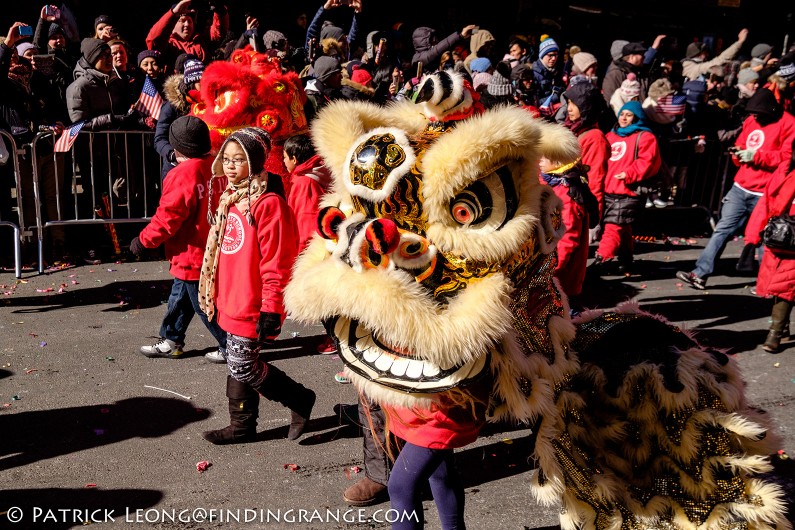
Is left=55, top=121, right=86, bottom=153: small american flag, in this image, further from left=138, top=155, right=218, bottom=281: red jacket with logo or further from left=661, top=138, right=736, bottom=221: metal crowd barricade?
left=661, top=138, right=736, bottom=221: metal crowd barricade

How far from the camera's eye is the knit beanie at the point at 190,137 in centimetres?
472

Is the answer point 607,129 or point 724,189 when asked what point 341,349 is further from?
point 724,189

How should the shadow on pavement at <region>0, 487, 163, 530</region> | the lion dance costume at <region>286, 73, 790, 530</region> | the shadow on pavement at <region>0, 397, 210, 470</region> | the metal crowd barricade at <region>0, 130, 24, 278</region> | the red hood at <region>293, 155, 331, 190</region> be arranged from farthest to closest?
the metal crowd barricade at <region>0, 130, 24, 278</region>, the red hood at <region>293, 155, 331, 190</region>, the shadow on pavement at <region>0, 397, 210, 470</region>, the shadow on pavement at <region>0, 487, 163, 530</region>, the lion dance costume at <region>286, 73, 790, 530</region>

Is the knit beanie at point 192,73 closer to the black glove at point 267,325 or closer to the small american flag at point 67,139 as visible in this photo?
the small american flag at point 67,139

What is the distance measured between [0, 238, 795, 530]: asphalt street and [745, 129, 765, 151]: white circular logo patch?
71.1 inches

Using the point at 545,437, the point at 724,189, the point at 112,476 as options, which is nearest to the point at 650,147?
the point at 724,189

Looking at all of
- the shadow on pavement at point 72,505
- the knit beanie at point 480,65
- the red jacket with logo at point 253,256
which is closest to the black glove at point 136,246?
the red jacket with logo at point 253,256

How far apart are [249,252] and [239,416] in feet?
3.28

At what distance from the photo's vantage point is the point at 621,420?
9.36ft

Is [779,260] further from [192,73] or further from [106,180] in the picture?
[106,180]

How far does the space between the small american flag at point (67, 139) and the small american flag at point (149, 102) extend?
782 millimetres

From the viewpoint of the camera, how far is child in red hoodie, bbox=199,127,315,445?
3744 mm

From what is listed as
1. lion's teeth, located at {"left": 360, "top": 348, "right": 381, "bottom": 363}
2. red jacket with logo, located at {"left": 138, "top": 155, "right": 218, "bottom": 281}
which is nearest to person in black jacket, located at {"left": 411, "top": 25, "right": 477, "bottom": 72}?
red jacket with logo, located at {"left": 138, "top": 155, "right": 218, "bottom": 281}

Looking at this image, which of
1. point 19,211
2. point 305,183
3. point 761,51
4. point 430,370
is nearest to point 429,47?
point 19,211
